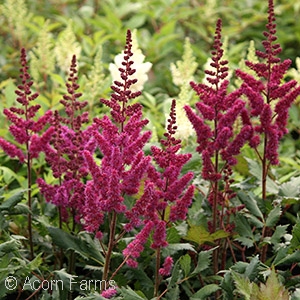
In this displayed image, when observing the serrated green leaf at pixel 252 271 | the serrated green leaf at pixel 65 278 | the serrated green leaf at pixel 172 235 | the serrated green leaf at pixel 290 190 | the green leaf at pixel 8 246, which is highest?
the serrated green leaf at pixel 290 190

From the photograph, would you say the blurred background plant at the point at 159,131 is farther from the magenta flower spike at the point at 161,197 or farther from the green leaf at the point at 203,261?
the magenta flower spike at the point at 161,197

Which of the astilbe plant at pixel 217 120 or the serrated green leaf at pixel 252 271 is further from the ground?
the astilbe plant at pixel 217 120

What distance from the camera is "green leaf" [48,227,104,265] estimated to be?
2.19 meters

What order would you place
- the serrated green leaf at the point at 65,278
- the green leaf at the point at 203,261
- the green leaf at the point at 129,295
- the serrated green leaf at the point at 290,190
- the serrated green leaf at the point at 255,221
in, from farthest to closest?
1. the serrated green leaf at the point at 290,190
2. the serrated green leaf at the point at 255,221
3. the green leaf at the point at 203,261
4. the serrated green leaf at the point at 65,278
5. the green leaf at the point at 129,295

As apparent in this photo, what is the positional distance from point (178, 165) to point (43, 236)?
73cm

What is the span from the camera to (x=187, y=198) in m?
2.02

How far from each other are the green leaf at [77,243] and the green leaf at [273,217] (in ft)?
1.85

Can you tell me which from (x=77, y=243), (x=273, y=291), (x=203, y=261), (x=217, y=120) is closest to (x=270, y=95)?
(x=217, y=120)

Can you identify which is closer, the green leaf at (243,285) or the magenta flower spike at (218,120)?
the green leaf at (243,285)

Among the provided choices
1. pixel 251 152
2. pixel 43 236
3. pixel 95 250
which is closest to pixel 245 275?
pixel 95 250

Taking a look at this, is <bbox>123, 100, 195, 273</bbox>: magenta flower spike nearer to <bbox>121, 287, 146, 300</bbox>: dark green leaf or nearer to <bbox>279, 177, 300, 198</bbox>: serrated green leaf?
<bbox>121, 287, 146, 300</bbox>: dark green leaf

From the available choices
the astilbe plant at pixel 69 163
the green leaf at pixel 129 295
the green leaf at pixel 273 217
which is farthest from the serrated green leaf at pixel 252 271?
the astilbe plant at pixel 69 163

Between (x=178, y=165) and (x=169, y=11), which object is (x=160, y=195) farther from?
(x=169, y=11)

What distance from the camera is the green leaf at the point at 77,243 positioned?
7.17 feet
